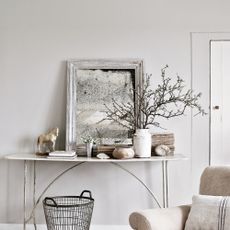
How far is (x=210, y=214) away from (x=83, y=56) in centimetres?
193

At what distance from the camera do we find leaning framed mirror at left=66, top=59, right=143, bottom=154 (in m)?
3.54

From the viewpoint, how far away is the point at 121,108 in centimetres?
354

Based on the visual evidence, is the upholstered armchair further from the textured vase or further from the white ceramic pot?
the textured vase

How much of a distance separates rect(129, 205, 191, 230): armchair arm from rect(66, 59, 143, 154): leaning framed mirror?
122 cm

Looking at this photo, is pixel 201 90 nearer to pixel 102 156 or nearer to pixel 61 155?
pixel 102 156

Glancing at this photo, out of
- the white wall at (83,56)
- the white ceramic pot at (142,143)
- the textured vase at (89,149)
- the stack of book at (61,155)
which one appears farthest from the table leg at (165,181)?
the stack of book at (61,155)

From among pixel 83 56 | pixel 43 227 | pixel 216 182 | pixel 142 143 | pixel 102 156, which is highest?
pixel 83 56

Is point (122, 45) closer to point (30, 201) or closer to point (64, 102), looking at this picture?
point (64, 102)

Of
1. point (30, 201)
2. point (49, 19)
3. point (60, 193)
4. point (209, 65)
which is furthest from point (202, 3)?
point (30, 201)

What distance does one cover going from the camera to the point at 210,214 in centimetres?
233

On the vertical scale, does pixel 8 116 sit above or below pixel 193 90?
below

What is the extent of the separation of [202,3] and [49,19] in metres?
1.45

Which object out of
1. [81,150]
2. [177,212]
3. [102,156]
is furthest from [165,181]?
[177,212]

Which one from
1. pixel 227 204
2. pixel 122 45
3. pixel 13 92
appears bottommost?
pixel 227 204
